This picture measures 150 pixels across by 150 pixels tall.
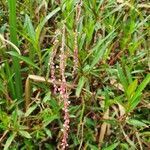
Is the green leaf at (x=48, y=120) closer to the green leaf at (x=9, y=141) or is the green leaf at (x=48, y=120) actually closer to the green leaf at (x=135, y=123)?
the green leaf at (x=9, y=141)

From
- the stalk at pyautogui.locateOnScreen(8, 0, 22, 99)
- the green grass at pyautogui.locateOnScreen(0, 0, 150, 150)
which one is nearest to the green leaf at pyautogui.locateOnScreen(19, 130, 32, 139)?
the green grass at pyautogui.locateOnScreen(0, 0, 150, 150)

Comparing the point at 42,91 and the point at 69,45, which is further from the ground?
the point at 69,45

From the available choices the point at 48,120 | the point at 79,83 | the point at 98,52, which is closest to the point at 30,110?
the point at 48,120

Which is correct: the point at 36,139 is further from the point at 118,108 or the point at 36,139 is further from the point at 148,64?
the point at 148,64

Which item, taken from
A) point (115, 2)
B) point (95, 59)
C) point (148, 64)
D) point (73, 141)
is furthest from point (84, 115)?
point (115, 2)

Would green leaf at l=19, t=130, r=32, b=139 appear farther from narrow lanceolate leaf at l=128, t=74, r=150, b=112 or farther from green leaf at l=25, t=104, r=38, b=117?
narrow lanceolate leaf at l=128, t=74, r=150, b=112

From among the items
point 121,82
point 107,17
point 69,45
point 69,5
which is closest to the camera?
point 121,82

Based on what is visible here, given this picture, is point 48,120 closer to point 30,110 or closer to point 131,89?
point 30,110

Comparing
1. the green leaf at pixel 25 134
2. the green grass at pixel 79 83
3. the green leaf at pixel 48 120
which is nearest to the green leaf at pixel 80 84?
the green grass at pixel 79 83
